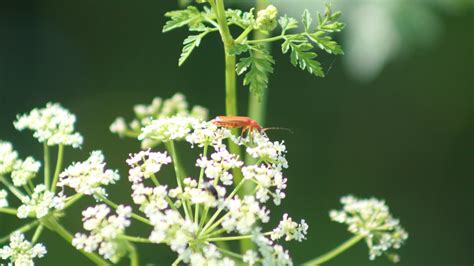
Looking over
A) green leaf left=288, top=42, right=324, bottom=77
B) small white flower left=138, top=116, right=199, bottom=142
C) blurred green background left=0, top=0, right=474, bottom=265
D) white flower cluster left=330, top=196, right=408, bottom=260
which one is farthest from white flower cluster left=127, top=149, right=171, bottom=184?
blurred green background left=0, top=0, right=474, bottom=265

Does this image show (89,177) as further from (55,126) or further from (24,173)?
(55,126)

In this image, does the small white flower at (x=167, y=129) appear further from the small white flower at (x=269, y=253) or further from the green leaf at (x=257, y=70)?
the small white flower at (x=269, y=253)

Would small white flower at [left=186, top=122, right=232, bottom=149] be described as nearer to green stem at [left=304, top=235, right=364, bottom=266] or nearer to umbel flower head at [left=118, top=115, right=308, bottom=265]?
umbel flower head at [left=118, top=115, right=308, bottom=265]

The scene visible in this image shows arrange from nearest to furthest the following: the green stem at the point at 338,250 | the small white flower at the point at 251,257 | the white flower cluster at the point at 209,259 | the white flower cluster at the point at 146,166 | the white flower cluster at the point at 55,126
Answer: the white flower cluster at the point at 209,259 < the small white flower at the point at 251,257 < the white flower cluster at the point at 146,166 < the white flower cluster at the point at 55,126 < the green stem at the point at 338,250

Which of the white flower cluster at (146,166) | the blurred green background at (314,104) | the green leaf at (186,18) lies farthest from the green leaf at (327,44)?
the blurred green background at (314,104)

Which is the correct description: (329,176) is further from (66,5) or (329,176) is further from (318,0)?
(66,5)

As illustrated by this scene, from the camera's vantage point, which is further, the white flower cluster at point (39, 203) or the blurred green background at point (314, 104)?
the blurred green background at point (314, 104)
